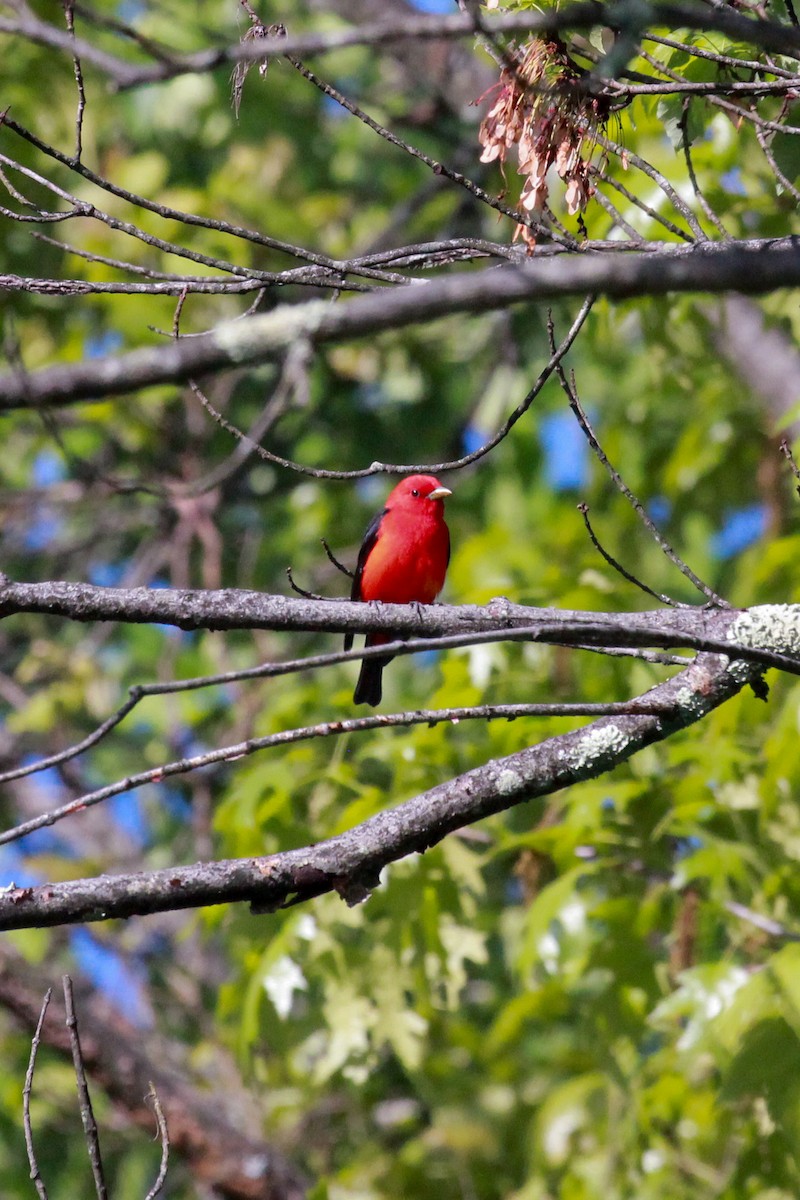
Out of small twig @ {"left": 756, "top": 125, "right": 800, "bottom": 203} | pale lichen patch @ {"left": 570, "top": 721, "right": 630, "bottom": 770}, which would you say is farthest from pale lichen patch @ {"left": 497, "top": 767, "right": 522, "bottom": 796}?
small twig @ {"left": 756, "top": 125, "right": 800, "bottom": 203}

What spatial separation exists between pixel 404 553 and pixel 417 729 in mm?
1494

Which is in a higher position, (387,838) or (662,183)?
(662,183)

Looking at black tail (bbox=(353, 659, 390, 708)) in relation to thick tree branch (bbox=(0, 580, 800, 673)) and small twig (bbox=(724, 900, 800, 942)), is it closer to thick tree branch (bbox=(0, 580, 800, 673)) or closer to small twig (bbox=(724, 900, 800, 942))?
small twig (bbox=(724, 900, 800, 942))

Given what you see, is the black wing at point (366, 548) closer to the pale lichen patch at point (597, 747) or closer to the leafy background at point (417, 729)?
the leafy background at point (417, 729)

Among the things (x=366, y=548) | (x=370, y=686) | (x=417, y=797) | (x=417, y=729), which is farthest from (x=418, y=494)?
(x=417, y=797)

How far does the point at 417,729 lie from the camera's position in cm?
477

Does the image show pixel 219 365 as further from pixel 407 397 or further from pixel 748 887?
pixel 407 397

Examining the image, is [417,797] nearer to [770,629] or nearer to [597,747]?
[597,747]

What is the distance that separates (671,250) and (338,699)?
243 centimetres

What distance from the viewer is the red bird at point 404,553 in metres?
6.11

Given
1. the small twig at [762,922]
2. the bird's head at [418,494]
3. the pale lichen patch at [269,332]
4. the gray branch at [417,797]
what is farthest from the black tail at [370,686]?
the pale lichen patch at [269,332]

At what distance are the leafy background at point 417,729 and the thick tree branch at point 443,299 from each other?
2.82ft

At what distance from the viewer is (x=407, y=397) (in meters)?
9.23

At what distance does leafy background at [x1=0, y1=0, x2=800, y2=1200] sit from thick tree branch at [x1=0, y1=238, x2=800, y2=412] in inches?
33.8
